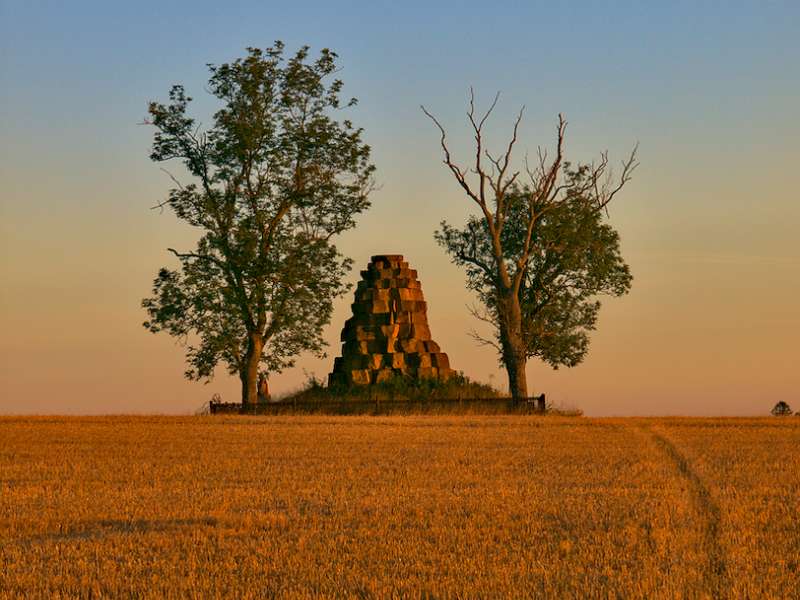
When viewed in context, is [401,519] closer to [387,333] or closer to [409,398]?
[409,398]

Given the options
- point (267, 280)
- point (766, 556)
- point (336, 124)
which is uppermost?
point (336, 124)

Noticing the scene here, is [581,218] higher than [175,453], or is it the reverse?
[581,218]

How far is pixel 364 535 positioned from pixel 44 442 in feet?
76.6

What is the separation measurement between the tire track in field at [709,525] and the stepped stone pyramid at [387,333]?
29.0 metres

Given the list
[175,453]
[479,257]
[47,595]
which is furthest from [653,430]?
[47,595]

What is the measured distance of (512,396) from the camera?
193 feet

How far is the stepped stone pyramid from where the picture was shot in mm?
59844

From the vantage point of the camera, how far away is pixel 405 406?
2180 inches

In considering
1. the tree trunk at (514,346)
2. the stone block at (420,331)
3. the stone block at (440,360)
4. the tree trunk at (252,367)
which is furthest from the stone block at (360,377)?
the tree trunk at (514,346)

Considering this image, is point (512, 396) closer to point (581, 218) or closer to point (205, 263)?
point (581, 218)

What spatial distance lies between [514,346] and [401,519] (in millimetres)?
41535

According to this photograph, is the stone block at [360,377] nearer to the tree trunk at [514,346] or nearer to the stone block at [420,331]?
the stone block at [420,331]

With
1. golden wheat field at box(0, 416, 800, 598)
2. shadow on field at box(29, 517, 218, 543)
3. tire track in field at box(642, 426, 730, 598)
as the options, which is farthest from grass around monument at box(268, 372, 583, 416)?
shadow on field at box(29, 517, 218, 543)

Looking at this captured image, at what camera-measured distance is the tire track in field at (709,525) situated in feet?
42.1
